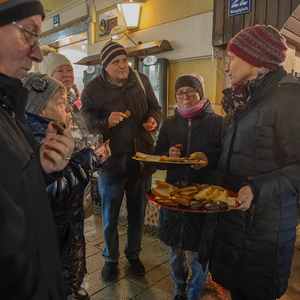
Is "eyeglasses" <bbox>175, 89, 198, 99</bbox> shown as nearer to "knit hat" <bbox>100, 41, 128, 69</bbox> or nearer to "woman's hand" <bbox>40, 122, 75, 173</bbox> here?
"knit hat" <bbox>100, 41, 128, 69</bbox>

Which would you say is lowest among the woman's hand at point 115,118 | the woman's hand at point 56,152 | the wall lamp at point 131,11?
the woman's hand at point 56,152

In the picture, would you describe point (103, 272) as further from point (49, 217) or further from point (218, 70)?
point (218, 70)

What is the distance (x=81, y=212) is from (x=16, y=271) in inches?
44.2

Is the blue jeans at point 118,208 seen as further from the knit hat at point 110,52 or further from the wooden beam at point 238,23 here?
the wooden beam at point 238,23

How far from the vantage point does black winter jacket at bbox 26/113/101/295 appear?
162 centimetres

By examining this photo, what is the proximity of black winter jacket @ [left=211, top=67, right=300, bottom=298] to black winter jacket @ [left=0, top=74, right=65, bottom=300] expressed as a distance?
1180 mm

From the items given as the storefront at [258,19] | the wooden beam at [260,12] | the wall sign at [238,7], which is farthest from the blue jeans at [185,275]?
the wall sign at [238,7]

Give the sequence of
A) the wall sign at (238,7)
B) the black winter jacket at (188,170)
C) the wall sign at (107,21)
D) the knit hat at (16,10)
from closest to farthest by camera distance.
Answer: the knit hat at (16,10)
the black winter jacket at (188,170)
the wall sign at (238,7)
the wall sign at (107,21)

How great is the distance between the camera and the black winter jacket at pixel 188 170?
222 cm

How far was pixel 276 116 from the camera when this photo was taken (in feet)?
5.33

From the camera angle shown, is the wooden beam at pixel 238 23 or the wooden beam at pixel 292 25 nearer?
the wooden beam at pixel 292 25

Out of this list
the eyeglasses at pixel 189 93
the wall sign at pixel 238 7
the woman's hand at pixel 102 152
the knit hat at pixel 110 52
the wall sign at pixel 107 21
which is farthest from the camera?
the wall sign at pixel 107 21

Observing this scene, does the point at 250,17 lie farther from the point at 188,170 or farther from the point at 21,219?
the point at 21,219

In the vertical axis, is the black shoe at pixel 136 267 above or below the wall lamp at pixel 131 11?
below
